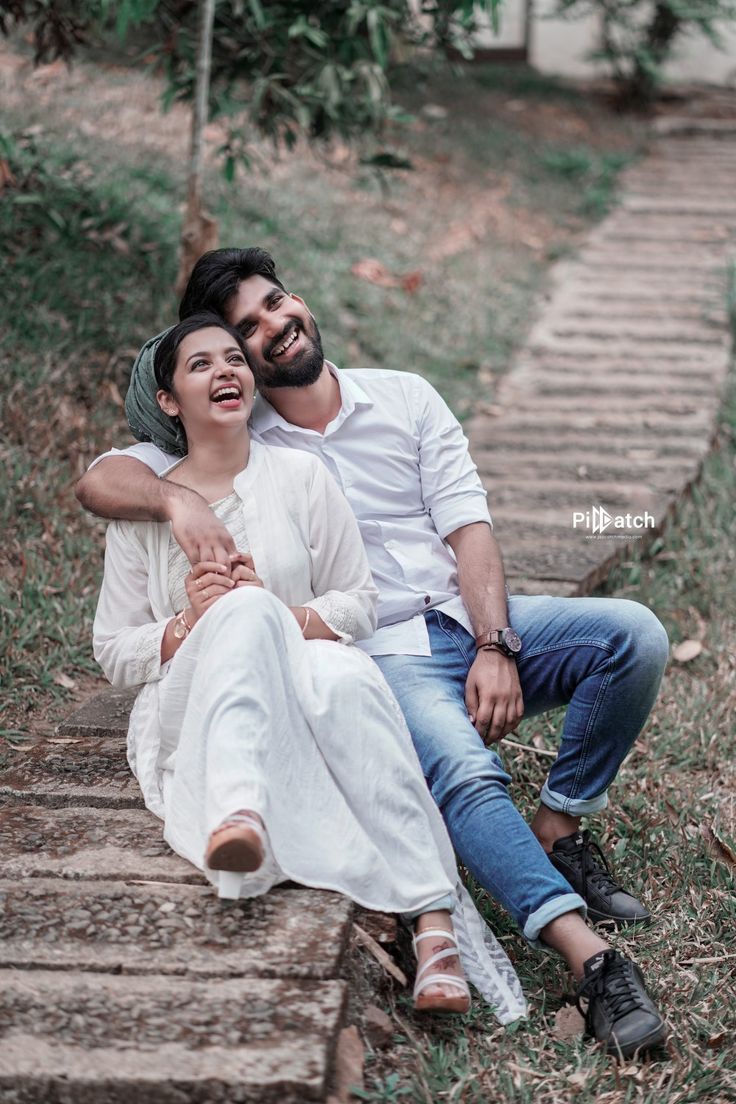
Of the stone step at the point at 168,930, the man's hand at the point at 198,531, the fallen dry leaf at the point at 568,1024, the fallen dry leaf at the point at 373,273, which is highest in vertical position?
the man's hand at the point at 198,531

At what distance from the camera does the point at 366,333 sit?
596 cm

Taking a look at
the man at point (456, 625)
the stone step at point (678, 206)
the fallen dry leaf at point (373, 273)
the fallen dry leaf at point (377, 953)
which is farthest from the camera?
the stone step at point (678, 206)

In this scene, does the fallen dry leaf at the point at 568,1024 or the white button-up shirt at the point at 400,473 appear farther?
the white button-up shirt at the point at 400,473

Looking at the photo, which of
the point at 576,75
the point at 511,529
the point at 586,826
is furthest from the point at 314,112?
the point at 576,75

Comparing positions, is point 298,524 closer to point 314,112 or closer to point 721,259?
point 314,112

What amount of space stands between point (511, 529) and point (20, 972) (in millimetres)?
2858

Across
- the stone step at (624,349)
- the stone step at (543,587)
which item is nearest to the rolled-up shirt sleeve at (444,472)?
the stone step at (543,587)

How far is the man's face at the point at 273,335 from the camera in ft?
9.56

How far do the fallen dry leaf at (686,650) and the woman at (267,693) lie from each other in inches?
66.1

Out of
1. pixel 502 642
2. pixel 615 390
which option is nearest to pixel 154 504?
pixel 502 642

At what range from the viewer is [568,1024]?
243cm

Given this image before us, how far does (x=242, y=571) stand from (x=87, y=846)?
0.65 meters

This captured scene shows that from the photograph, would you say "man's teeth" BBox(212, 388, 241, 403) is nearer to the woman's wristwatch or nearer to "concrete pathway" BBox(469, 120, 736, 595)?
the woman's wristwatch

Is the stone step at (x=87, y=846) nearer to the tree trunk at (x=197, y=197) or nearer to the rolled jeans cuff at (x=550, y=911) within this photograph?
the rolled jeans cuff at (x=550, y=911)
